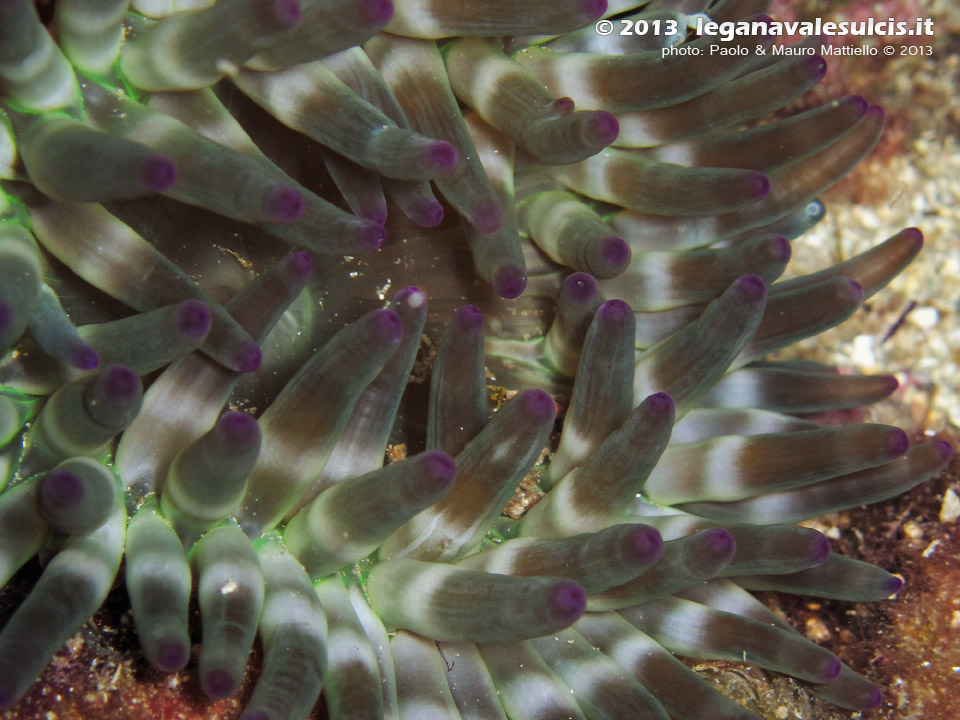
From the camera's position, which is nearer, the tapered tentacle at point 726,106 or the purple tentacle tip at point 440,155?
the purple tentacle tip at point 440,155

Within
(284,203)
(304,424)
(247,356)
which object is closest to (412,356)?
(304,424)

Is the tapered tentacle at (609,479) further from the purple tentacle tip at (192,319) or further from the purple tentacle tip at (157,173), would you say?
the purple tentacle tip at (157,173)

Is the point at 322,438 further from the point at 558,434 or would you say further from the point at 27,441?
the point at 558,434

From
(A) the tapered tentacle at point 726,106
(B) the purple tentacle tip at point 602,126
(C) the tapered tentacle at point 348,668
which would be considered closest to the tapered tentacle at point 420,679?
(C) the tapered tentacle at point 348,668

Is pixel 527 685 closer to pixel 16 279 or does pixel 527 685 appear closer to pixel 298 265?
pixel 298 265

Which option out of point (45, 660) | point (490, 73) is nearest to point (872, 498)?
point (490, 73)
